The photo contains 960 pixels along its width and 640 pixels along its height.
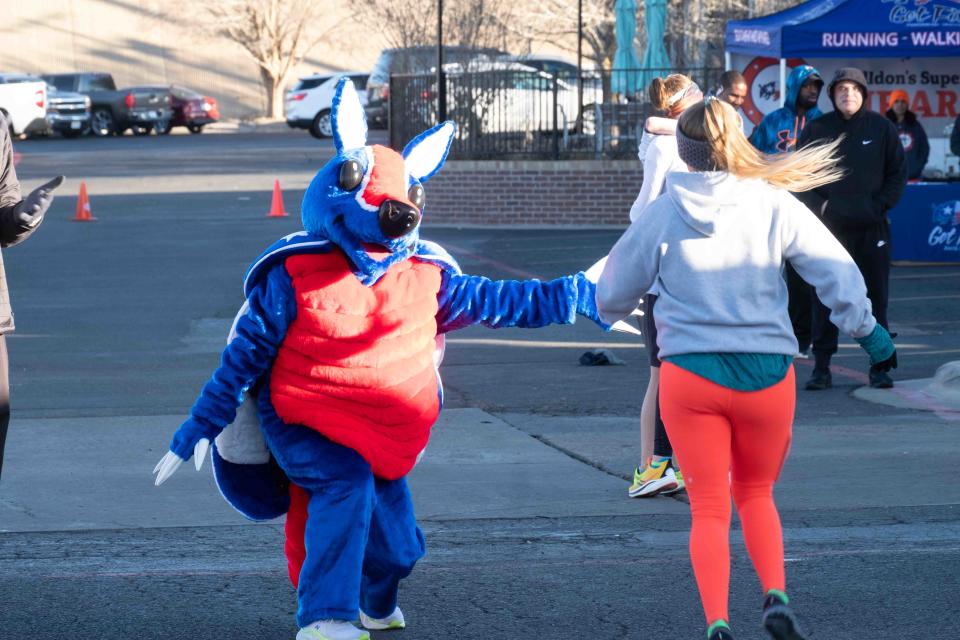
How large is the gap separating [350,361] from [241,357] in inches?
12.8

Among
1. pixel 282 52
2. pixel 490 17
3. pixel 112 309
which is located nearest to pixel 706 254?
pixel 112 309

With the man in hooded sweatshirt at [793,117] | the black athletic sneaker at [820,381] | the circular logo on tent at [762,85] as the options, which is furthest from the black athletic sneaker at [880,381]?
the circular logo on tent at [762,85]

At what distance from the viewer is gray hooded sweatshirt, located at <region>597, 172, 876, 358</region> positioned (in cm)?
402

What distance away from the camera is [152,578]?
5.11 meters

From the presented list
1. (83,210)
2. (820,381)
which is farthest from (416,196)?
(83,210)

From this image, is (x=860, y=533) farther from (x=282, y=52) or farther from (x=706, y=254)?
(x=282, y=52)

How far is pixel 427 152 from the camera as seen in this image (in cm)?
438

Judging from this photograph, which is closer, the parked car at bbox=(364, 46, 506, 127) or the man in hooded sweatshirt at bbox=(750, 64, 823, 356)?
the man in hooded sweatshirt at bbox=(750, 64, 823, 356)

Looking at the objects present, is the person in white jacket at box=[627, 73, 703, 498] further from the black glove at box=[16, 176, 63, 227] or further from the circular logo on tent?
the circular logo on tent

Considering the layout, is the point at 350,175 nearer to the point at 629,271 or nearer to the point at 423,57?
the point at 629,271

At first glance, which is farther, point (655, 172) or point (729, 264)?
point (655, 172)

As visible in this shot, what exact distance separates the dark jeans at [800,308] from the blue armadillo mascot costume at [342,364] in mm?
4983

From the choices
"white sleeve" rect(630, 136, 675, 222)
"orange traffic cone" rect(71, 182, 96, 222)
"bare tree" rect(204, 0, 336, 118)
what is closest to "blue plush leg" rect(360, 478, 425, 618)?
"white sleeve" rect(630, 136, 675, 222)

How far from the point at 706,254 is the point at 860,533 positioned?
208 centimetres
